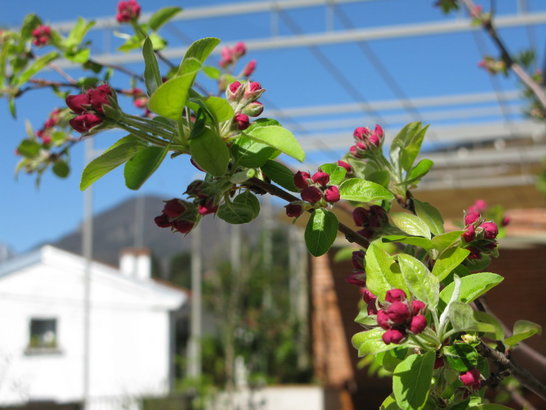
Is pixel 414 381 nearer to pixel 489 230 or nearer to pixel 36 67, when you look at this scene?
pixel 489 230

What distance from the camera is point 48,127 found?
1.38 meters

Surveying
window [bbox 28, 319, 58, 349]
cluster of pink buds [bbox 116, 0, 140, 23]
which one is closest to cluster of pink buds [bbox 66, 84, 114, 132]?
cluster of pink buds [bbox 116, 0, 140, 23]

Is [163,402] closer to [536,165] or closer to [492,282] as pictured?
[536,165]

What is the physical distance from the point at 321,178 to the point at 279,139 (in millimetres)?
70

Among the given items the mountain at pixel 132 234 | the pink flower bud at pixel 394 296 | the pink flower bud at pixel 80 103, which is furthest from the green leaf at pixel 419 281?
the mountain at pixel 132 234

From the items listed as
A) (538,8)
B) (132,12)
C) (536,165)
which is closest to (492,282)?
(132,12)

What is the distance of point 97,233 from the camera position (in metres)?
17.9

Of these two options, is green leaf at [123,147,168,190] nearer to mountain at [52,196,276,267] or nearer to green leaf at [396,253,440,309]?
green leaf at [396,253,440,309]

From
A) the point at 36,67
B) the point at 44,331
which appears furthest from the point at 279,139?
the point at 44,331

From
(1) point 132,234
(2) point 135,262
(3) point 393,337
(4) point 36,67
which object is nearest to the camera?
(3) point 393,337

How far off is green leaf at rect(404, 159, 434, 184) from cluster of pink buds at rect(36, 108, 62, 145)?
0.86m

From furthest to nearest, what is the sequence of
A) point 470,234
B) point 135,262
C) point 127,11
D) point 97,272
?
point 135,262 < point 97,272 < point 127,11 < point 470,234

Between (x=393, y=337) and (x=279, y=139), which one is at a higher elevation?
(x=279, y=139)

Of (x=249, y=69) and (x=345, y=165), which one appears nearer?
(x=345, y=165)
